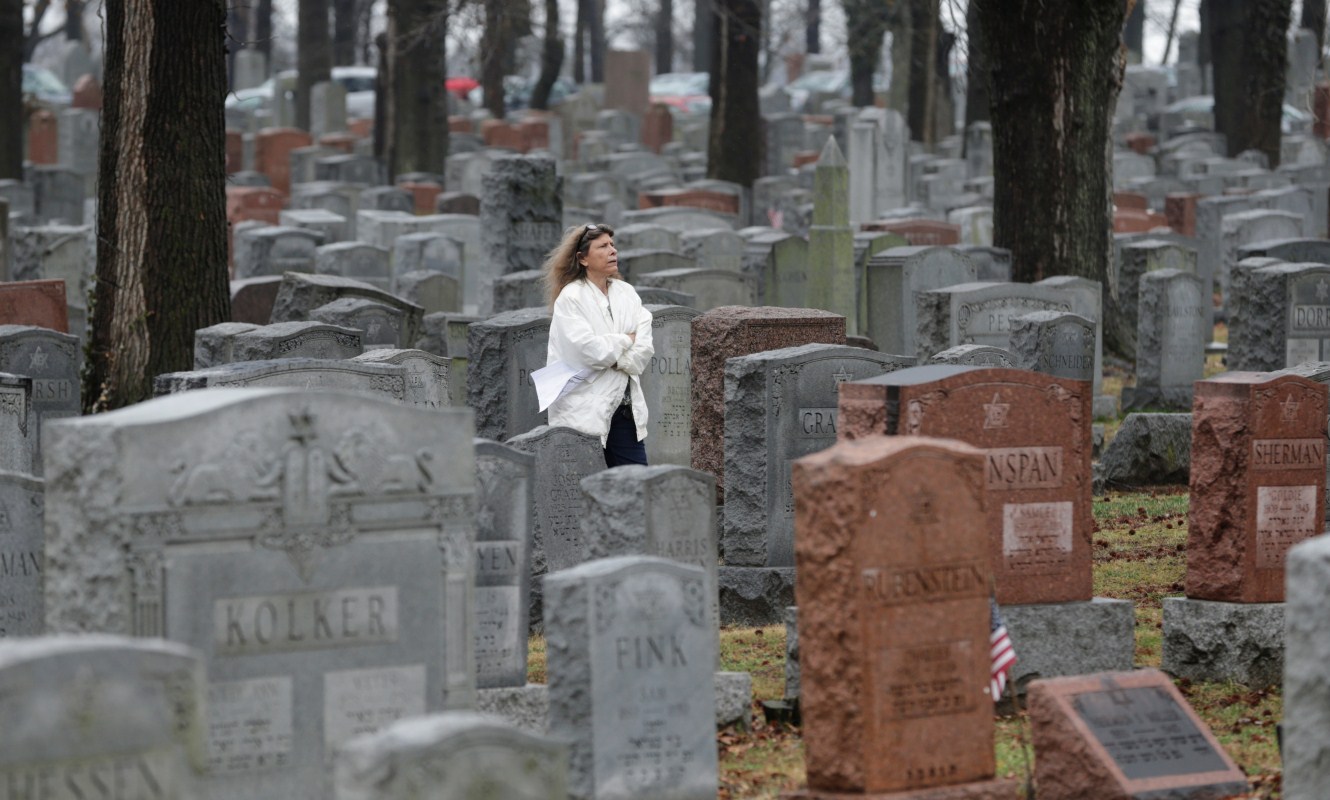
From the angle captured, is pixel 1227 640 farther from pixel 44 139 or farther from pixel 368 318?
pixel 44 139

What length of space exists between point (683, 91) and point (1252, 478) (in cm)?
5249

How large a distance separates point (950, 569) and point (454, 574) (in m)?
1.56

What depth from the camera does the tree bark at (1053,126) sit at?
18.3m

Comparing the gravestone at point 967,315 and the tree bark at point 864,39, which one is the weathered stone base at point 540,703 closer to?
the gravestone at point 967,315

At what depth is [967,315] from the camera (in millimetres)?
15172

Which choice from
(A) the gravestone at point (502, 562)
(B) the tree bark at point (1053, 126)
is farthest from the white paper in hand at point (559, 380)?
(B) the tree bark at point (1053, 126)

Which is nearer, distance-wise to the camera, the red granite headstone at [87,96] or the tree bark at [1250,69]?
the tree bark at [1250,69]

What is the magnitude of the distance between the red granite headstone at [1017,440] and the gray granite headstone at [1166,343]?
8646mm

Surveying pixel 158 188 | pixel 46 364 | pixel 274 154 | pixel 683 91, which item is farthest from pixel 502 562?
pixel 683 91

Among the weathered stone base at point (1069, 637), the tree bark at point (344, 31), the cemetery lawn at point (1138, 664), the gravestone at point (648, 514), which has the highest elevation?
the tree bark at point (344, 31)

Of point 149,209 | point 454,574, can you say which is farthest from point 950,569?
point 149,209

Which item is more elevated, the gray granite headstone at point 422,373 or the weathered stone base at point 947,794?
the gray granite headstone at point 422,373

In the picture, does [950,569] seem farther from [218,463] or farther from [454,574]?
[218,463]

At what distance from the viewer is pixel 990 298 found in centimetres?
1530
